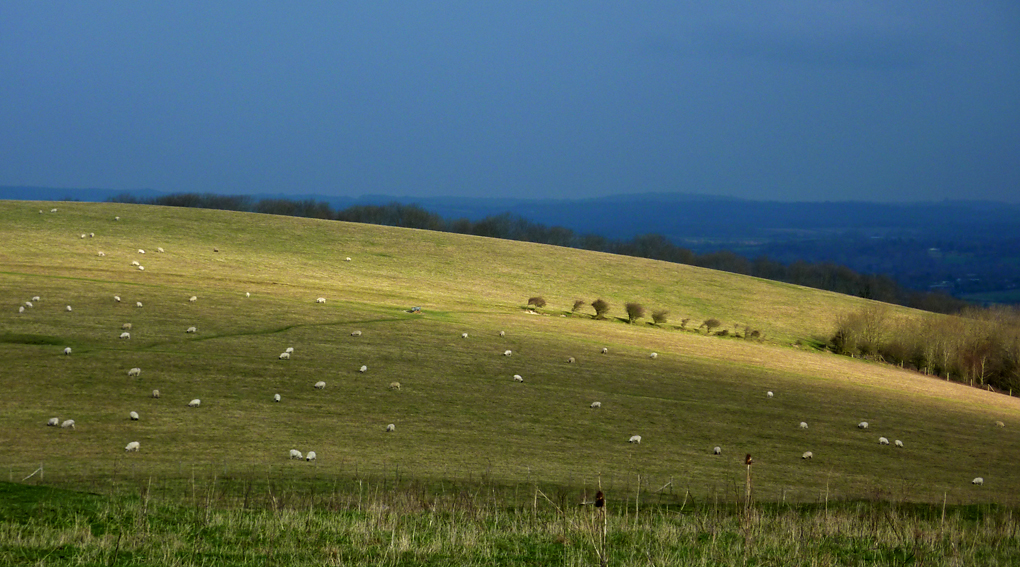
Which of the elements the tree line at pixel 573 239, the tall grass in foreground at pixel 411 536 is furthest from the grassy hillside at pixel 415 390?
the tree line at pixel 573 239

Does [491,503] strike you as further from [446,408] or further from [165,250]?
[165,250]

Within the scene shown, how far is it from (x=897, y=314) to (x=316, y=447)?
215ft

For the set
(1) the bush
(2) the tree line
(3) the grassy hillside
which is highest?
(2) the tree line

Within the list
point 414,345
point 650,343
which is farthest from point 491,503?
point 650,343

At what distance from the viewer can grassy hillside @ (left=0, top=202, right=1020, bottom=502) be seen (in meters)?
20.6

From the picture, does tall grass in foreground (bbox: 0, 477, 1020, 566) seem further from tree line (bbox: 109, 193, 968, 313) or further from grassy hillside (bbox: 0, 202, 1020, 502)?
tree line (bbox: 109, 193, 968, 313)

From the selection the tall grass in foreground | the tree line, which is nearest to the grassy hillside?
the tall grass in foreground

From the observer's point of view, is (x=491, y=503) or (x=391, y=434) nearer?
(x=491, y=503)

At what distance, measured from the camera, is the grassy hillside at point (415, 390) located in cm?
2059

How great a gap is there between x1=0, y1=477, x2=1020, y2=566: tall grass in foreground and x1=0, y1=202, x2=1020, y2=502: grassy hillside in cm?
473

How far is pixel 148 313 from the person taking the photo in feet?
119

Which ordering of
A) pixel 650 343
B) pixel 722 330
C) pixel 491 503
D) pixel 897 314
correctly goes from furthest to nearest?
pixel 897 314 → pixel 722 330 → pixel 650 343 → pixel 491 503

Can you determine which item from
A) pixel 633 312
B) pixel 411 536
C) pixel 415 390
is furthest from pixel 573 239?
pixel 411 536

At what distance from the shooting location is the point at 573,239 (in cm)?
15275
